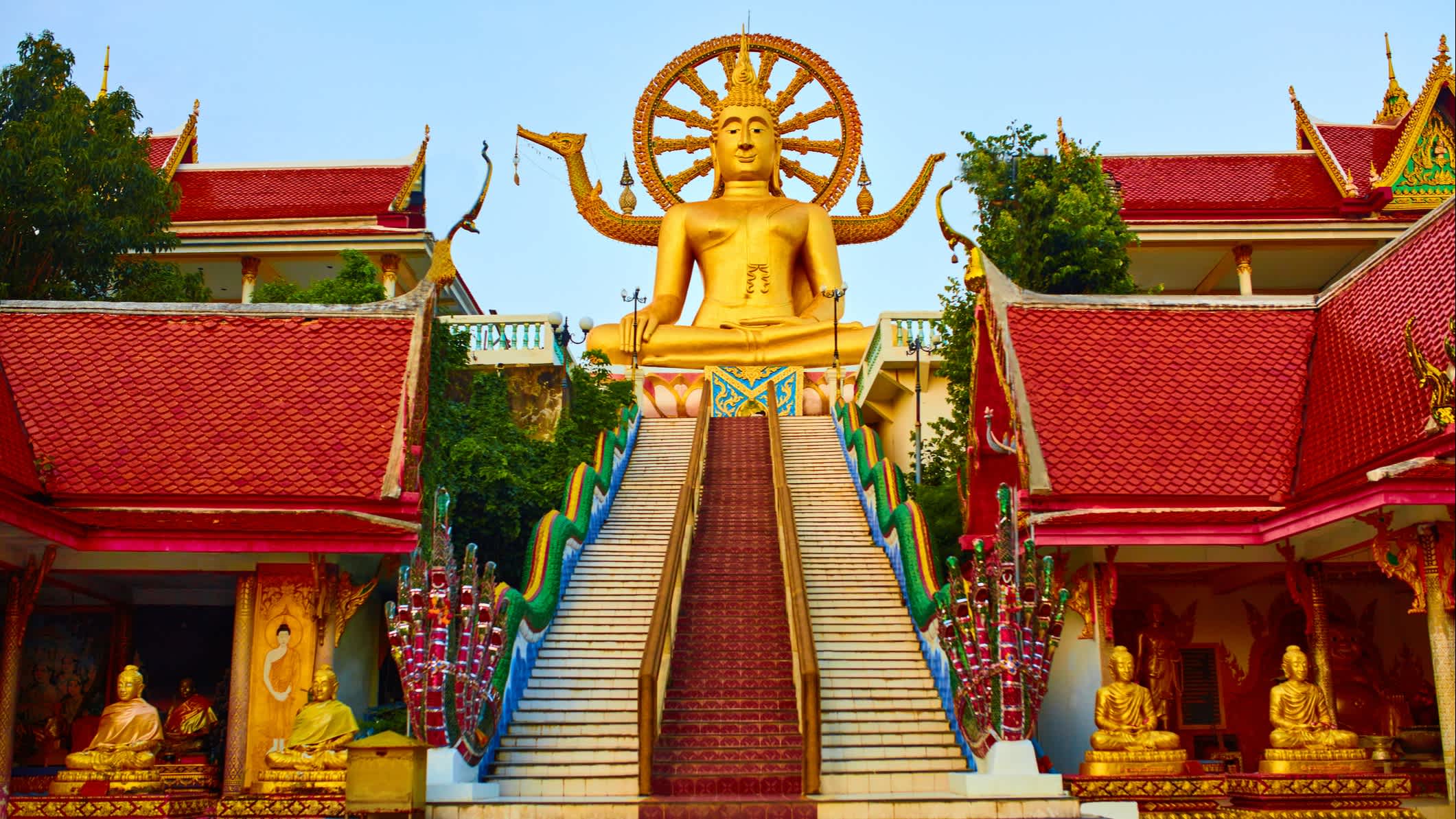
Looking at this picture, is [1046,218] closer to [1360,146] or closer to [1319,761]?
[1319,761]

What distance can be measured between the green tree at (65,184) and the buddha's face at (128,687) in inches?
294

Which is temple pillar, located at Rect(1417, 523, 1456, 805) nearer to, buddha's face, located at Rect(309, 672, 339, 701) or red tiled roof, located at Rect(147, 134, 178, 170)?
buddha's face, located at Rect(309, 672, 339, 701)

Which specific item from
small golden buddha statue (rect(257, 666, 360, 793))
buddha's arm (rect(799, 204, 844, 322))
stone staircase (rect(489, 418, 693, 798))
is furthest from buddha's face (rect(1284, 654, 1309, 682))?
buddha's arm (rect(799, 204, 844, 322))

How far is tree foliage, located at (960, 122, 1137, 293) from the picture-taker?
17.3 m

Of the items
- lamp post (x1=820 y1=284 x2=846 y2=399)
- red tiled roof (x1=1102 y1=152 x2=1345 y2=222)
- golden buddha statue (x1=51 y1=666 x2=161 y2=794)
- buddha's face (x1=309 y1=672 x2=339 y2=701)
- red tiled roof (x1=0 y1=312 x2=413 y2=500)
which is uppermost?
red tiled roof (x1=1102 y1=152 x2=1345 y2=222)

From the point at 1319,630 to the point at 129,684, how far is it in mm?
9925

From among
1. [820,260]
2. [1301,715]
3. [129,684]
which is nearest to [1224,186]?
[820,260]

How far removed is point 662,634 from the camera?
1150 cm

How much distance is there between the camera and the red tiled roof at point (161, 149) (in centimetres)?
2738

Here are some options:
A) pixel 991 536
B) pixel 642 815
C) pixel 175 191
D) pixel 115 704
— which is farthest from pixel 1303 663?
pixel 175 191

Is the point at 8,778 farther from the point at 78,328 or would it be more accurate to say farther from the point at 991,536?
the point at 991,536

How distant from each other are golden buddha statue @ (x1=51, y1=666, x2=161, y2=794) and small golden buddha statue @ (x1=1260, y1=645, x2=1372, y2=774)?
8825mm

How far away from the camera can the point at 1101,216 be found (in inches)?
684

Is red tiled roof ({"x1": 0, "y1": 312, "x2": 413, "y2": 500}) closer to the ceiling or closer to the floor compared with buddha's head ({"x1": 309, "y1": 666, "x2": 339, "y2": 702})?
closer to the ceiling
